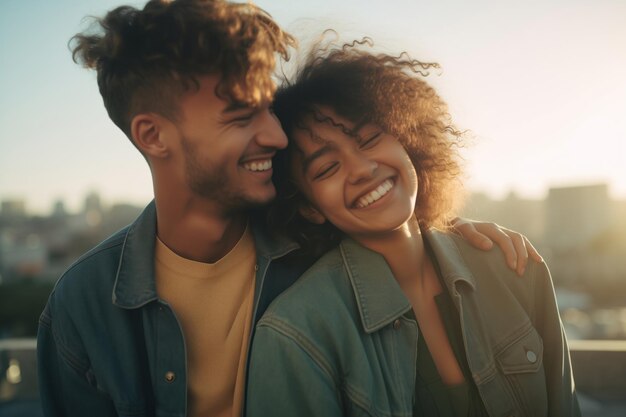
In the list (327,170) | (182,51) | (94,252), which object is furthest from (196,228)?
(182,51)

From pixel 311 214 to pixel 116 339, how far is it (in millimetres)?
1142

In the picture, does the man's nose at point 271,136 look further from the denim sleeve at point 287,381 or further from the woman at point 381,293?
the denim sleeve at point 287,381

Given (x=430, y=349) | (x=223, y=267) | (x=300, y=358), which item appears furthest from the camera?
(x=223, y=267)

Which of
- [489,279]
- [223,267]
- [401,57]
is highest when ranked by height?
[401,57]

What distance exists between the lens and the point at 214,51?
2463 millimetres

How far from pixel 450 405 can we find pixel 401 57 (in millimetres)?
1827

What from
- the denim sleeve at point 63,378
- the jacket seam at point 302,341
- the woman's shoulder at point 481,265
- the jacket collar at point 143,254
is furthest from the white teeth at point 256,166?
the denim sleeve at point 63,378

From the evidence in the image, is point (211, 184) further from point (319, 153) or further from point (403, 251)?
point (403, 251)

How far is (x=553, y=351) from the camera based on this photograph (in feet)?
8.98

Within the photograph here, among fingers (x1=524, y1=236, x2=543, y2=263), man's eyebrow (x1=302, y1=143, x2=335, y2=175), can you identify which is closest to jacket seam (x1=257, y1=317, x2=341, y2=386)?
man's eyebrow (x1=302, y1=143, x2=335, y2=175)

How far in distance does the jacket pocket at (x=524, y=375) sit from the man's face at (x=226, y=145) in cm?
144

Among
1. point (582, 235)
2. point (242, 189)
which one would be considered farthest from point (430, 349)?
point (582, 235)

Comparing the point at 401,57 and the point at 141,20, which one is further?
the point at 401,57

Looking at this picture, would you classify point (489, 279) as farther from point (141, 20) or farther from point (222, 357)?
point (141, 20)
